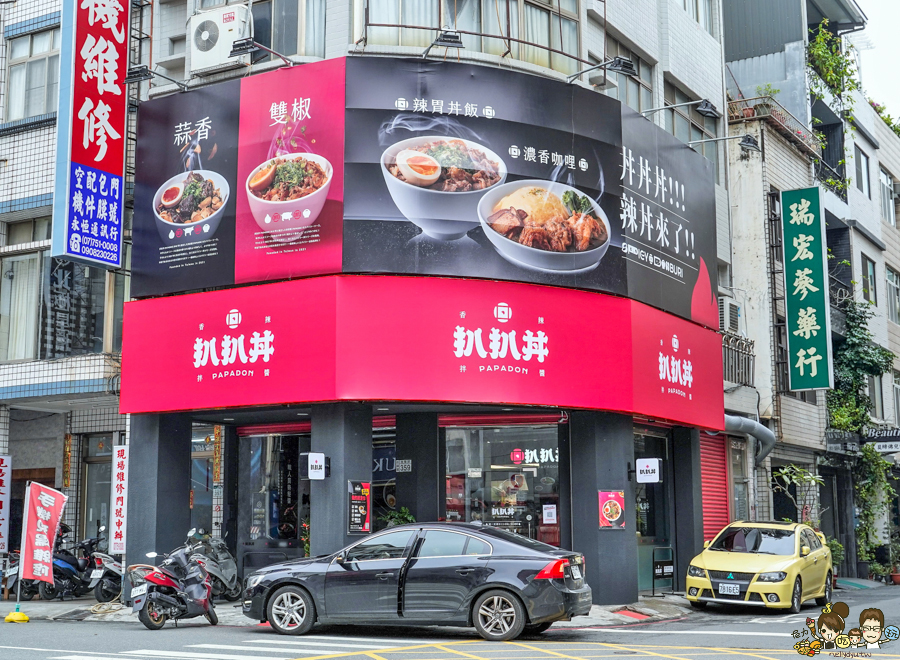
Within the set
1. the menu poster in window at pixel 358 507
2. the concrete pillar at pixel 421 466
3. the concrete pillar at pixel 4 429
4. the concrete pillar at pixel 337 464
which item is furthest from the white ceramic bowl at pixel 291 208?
the concrete pillar at pixel 4 429

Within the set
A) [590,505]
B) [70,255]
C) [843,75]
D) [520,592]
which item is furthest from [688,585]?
[843,75]

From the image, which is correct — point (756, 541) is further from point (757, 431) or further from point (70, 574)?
point (70, 574)

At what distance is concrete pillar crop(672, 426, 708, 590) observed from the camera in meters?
22.2

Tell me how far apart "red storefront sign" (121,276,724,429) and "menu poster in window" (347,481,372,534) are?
1.48m

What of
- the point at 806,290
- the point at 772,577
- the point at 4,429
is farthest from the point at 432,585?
the point at 806,290

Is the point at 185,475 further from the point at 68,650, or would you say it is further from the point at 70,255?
the point at 68,650

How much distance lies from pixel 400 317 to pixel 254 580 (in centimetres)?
491

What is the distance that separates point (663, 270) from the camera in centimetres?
2077

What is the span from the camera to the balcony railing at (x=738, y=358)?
991 inches

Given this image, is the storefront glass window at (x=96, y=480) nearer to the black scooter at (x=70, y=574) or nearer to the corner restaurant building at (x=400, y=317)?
the black scooter at (x=70, y=574)

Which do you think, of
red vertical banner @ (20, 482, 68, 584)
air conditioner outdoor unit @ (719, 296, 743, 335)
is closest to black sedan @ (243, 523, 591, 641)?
red vertical banner @ (20, 482, 68, 584)

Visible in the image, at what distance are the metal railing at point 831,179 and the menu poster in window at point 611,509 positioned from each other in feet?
54.6

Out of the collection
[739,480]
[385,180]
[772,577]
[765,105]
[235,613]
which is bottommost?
[235,613]

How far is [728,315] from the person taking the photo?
25.5 metres
